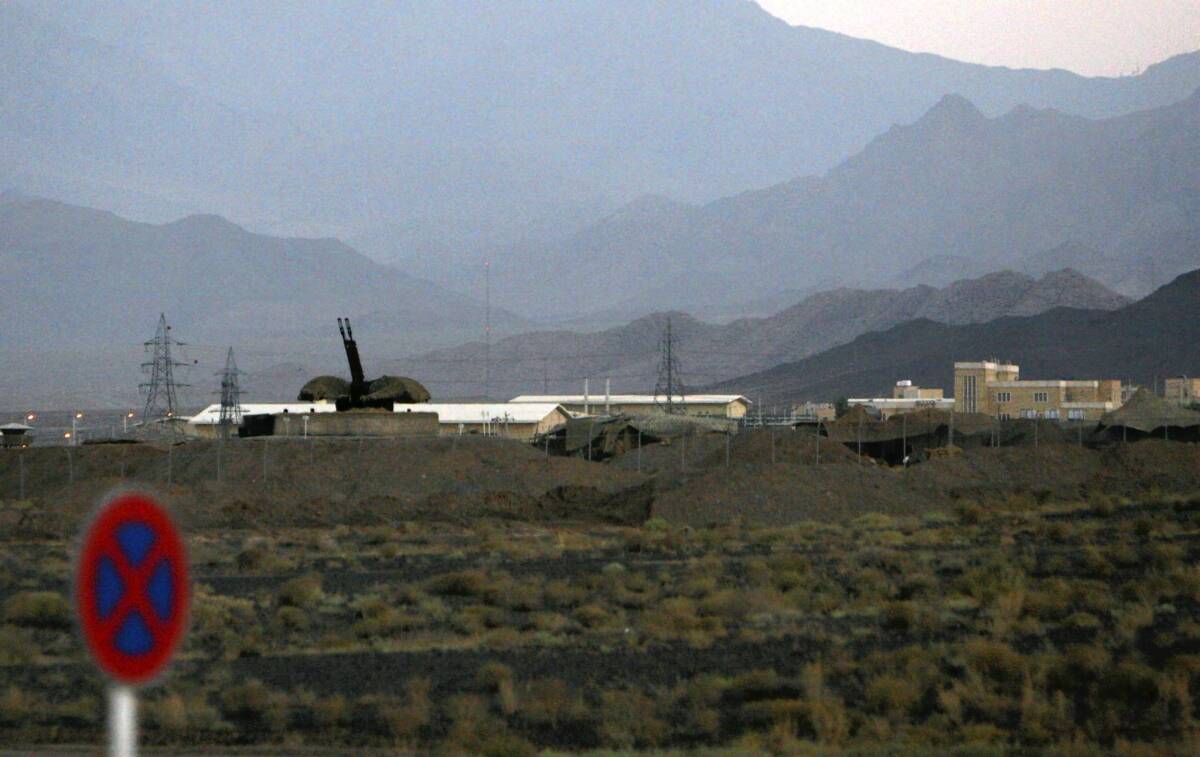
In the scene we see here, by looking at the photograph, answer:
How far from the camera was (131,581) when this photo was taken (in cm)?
708

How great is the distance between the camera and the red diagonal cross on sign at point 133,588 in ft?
23.1

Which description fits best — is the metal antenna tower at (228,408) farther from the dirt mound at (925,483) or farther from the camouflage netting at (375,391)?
the dirt mound at (925,483)

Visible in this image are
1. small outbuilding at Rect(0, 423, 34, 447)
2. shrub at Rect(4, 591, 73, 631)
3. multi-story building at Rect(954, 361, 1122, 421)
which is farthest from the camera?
multi-story building at Rect(954, 361, 1122, 421)

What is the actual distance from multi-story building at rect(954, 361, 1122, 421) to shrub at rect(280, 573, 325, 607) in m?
102

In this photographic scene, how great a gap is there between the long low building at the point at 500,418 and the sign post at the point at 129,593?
86558mm

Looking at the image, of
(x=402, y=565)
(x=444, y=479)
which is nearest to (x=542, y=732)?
(x=402, y=565)

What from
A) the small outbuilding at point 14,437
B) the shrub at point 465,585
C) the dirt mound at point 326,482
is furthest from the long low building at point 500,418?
the shrub at point 465,585

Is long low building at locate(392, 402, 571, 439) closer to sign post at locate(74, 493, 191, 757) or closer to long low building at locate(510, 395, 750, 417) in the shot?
long low building at locate(510, 395, 750, 417)

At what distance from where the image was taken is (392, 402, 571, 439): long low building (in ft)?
326

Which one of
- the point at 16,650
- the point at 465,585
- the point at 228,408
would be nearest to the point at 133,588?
the point at 16,650

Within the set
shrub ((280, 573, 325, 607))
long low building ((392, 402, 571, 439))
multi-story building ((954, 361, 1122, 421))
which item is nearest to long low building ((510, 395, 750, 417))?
long low building ((392, 402, 571, 439))

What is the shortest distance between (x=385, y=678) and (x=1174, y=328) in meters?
187

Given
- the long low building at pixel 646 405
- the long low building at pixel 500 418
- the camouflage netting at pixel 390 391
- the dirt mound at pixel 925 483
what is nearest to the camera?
the dirt mound at pixel 925 483

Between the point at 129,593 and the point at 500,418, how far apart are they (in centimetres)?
9735
